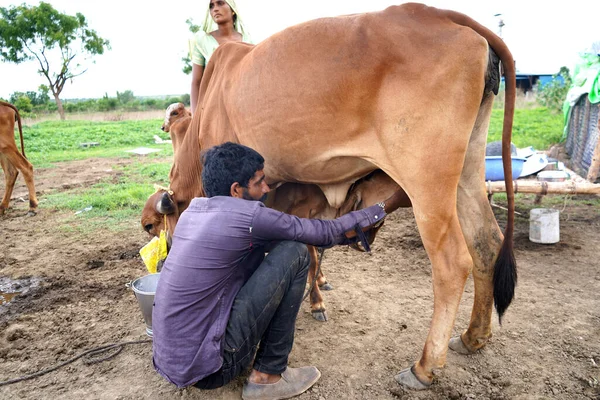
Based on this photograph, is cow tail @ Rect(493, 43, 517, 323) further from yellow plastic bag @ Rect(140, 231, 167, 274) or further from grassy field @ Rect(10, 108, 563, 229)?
grassy field @ Rect(10, 108, 563, 229)

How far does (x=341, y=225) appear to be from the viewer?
2369 mm

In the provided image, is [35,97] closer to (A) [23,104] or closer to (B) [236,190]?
(A) [23,104]

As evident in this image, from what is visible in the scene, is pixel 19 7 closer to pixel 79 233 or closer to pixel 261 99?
pixel 79 233

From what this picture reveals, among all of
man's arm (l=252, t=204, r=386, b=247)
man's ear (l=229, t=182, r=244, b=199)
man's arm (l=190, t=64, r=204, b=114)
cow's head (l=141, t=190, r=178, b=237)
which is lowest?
cow's head (l=141, t=190, r=178, b=237)

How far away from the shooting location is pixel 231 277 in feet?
7.72

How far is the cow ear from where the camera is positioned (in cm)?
357

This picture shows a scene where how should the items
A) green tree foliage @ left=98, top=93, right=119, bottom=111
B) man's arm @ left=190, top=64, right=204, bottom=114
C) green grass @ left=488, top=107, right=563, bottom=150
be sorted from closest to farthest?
1. man's arm @ left=190, top=64, right=204, bottom=114
2. green grass @ left=488, top=107, right=563, bottom=150
3. green tree foliage @ left=98, top=93, right=119, bottom=111

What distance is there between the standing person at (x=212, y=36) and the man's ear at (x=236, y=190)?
70.2 inches

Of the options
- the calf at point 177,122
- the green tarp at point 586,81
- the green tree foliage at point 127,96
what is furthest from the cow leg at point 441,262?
the green tree foliage at point 127,96

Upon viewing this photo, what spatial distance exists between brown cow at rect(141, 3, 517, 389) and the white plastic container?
7.43 feet

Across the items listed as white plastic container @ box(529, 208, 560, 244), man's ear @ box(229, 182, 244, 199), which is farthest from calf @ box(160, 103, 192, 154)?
white plastic container @ box(529, 208, 560, 244)

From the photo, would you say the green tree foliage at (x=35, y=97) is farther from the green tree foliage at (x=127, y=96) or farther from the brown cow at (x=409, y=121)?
the brown cow at (x=409, y=121)

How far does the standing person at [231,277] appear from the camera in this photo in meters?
2.22

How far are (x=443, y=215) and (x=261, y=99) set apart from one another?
1231 mm
